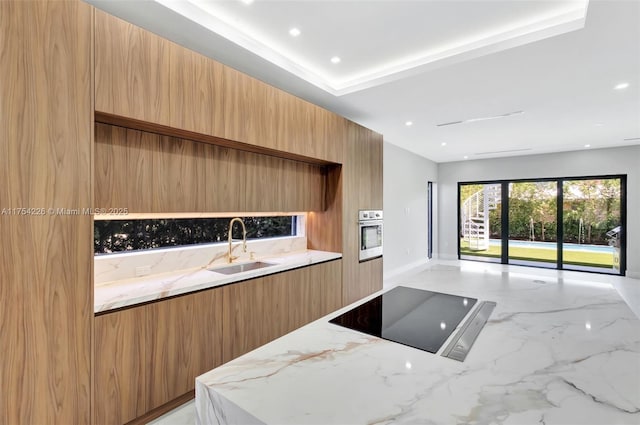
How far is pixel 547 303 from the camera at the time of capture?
59.7 inches

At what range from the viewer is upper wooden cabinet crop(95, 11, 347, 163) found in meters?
1.80

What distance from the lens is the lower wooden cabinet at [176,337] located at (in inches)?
69.9

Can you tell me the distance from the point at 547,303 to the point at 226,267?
2.47 metres

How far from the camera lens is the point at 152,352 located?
1.96 meters

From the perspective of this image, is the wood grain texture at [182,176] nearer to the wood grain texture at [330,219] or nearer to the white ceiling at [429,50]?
the wood grain texture at [330,219]

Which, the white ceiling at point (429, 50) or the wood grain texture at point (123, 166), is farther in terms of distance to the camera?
the white ceiling at point (429, 50)

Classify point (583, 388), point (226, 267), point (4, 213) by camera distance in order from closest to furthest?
point (583, 388) → point (4, 213) → point (226, 267)

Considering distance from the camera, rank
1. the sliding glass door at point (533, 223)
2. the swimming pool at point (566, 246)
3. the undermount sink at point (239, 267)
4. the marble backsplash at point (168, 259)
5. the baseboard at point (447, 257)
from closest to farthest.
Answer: the marble backsplash at point (168, 259)
the undermount sink at point (239, 267)
the swimming pool at point (566, 246)
the sliding glass door at point (533, 223)
the baseboard at point (447, 257)

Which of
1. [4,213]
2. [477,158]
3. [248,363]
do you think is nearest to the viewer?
[248,363]

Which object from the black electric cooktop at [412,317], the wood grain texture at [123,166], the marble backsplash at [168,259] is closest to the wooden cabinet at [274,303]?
the marble backsplash at [168,259]

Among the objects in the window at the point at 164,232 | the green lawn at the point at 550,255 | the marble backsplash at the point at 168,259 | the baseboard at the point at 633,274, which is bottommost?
the baseboard at the point at 633,274

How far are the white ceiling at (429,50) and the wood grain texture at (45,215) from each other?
24.3 inches

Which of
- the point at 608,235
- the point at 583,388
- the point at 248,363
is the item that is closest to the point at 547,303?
the point at 583,388

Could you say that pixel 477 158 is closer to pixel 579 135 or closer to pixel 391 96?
pixel 579 135
